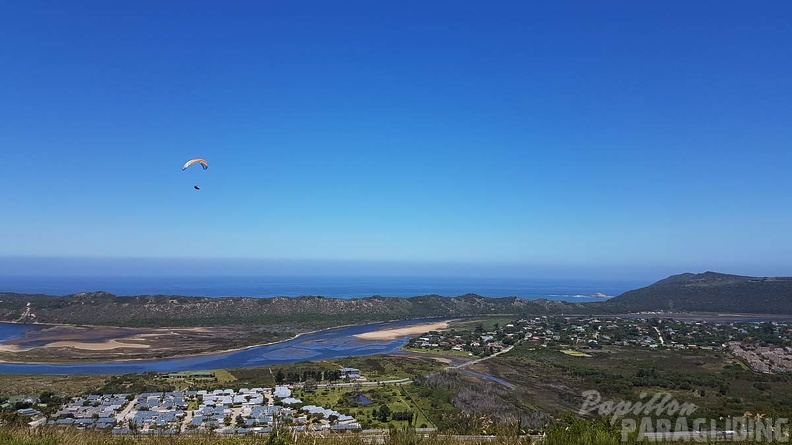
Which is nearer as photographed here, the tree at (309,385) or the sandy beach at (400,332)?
the tree at (309,385)

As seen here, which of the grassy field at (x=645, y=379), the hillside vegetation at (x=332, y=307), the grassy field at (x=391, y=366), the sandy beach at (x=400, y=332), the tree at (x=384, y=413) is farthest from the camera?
the hillside vegetation at (x=332, y=307)

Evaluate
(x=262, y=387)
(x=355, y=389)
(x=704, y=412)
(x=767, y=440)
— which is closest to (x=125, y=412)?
(x=262, y=387)

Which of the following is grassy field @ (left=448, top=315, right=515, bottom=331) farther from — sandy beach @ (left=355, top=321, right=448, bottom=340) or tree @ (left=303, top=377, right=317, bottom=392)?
tree @ (left=303, top=377, right=317, bottom=392)

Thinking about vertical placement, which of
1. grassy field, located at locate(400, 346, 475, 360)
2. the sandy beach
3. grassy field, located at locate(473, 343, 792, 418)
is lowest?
the sandy beach

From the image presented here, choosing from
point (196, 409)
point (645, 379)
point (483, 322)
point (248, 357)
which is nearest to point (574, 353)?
point (645, 379)

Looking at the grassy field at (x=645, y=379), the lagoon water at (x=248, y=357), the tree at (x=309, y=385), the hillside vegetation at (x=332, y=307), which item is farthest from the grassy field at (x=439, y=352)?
the hillside vegetation at (x=332, y=307)

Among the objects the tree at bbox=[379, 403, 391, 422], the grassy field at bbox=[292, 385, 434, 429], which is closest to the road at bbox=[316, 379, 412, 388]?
the grassy field at bbox=[292, 385, 434, 429]

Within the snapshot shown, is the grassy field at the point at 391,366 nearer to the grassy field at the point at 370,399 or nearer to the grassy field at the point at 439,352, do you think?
the grassy field at the point at 439,352
